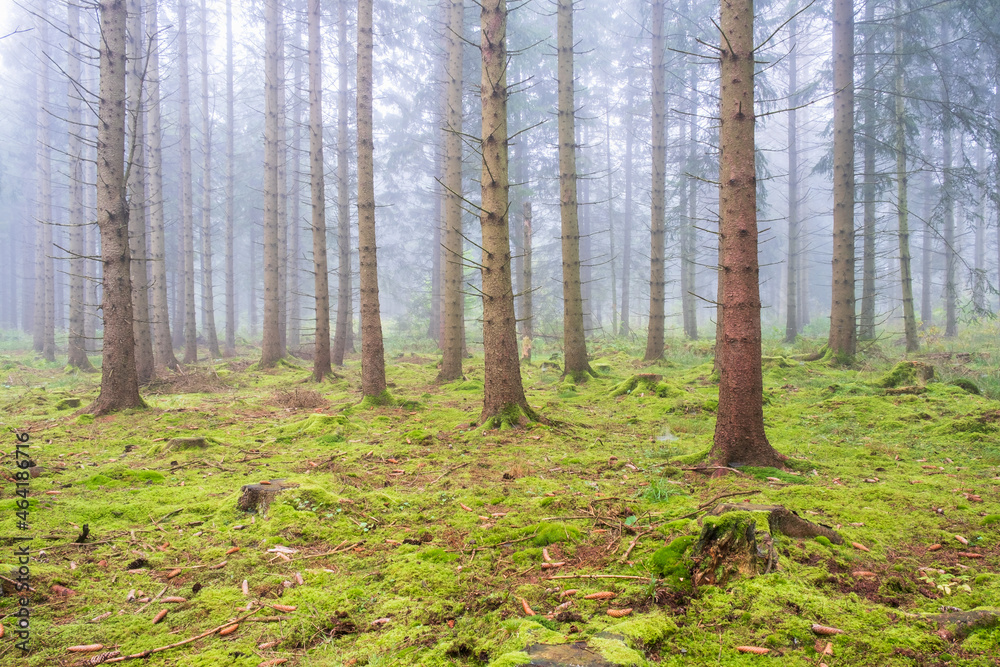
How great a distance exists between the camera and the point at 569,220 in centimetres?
1097

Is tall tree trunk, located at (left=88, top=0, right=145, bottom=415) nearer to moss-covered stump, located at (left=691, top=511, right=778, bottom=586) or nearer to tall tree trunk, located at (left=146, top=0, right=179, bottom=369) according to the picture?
tall tree trunk, located at (left=146, top=0, right=179, bottom=369)

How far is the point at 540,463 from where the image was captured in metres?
5.61

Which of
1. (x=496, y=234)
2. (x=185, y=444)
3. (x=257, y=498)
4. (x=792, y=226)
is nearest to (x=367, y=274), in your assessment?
(x=496, y=234)

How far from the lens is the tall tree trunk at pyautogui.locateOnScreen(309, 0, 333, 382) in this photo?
1238 cm

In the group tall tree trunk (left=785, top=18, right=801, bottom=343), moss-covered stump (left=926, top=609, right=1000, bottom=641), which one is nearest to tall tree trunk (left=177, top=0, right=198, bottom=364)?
moss-covered stump (left=926, top=609, right=1000, bottom=641)

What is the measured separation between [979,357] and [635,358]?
25.8 feet

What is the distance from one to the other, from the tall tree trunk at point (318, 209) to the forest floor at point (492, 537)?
4473mm

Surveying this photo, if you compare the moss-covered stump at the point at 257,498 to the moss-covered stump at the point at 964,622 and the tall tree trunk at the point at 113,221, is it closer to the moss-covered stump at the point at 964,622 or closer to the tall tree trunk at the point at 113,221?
the moss-covered stump at the point at 964,622

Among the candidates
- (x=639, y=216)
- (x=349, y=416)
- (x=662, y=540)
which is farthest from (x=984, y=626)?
(x=639, y=216)

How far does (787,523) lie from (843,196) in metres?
10.9

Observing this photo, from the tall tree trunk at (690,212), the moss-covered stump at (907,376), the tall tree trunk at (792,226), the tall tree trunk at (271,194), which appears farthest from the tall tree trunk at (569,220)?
the tall tree trunk at (792,226)

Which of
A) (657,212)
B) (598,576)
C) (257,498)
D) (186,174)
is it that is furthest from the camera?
(186,174)

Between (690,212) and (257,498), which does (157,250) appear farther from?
(690,212)

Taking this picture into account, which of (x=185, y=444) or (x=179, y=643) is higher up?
(x=185, y=444)
